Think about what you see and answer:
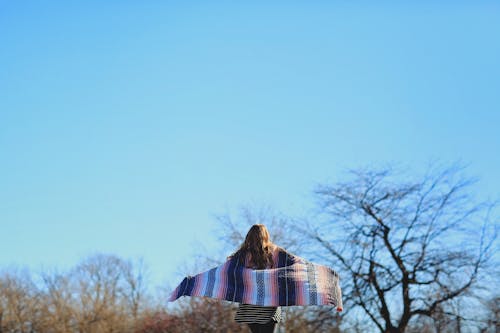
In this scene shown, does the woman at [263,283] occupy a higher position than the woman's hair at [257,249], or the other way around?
the woman's hair at [257,249]

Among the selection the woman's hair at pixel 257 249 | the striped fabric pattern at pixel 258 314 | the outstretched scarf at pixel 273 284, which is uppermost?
the woman's hair at pixel 257 249

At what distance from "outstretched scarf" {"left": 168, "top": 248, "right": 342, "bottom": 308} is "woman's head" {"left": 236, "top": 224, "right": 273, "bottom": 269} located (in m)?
0.08

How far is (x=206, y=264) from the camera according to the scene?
18.6m

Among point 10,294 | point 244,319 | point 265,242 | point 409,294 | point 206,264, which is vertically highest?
point 10,294

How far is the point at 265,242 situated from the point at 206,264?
13.2m

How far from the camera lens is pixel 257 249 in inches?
222

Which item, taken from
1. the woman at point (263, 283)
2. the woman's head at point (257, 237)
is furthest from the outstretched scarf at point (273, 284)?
the woman's head at point (257, 237)

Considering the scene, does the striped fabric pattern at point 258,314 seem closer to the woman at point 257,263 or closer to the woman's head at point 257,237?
the woman at point 257,263

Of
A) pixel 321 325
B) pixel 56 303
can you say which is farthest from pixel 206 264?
pixel 56 303

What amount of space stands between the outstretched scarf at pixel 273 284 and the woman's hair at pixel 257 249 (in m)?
0.06

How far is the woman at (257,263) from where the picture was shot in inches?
213

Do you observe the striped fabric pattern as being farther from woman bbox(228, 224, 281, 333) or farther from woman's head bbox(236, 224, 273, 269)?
woman's head bbox(236, 224, 273, 269)

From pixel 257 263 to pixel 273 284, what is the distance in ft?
0.89

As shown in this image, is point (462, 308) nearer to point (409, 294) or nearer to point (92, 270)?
point (409, 294)
